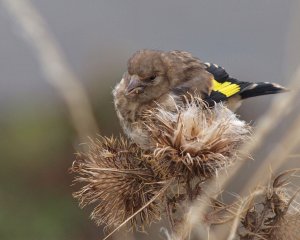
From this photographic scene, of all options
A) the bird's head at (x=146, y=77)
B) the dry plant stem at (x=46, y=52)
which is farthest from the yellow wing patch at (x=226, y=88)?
the dry plant stem at (x=46, y=52)

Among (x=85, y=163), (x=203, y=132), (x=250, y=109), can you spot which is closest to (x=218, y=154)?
(x=203, y=132)

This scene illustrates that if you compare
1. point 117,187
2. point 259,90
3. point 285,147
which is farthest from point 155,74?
point 285,147

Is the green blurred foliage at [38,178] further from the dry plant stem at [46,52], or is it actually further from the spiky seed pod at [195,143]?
the dry plant stem at [46,52]

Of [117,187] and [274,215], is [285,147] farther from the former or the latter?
[117,187]

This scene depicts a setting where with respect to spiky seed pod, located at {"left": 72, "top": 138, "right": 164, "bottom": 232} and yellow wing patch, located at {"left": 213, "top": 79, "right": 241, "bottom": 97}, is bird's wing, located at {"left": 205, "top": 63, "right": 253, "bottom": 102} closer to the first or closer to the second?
yellow wing patch, located at {"left": 213, "top": 79, "right": 241, "bottom": 97}

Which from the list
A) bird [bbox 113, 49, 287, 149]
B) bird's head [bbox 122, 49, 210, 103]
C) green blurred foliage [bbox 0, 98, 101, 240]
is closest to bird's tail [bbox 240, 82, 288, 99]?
bird [bbox 113, 49, 287, 149]

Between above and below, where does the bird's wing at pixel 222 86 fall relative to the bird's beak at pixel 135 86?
below
